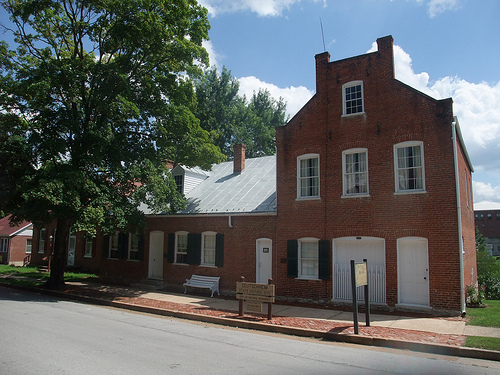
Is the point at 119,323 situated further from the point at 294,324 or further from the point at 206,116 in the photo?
the point at 206,116

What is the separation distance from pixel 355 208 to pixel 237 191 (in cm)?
686

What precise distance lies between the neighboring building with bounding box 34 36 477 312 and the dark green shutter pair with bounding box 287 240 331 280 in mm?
41

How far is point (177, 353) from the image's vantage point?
24.6ft

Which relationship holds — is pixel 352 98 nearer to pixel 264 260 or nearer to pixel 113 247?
pixel 264 260

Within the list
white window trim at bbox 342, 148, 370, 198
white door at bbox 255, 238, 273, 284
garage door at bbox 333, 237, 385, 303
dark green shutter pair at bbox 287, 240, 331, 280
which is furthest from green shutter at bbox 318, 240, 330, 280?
white door at bbox 255, 238, 273, 284

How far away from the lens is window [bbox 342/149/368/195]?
45.1 ft

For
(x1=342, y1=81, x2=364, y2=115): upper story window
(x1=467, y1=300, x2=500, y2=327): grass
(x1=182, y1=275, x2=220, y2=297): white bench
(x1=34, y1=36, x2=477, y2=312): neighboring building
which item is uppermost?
(x1=342, y1=81, x2=364, y2=115): upper story window

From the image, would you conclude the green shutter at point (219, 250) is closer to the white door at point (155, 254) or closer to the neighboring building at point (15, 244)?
the white door at point (155, 254)

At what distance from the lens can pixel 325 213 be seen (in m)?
14.2

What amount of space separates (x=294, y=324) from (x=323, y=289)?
3591 millimetres

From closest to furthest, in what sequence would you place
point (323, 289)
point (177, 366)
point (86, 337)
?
point (177, 366), point (86, 337), point (323, 289)

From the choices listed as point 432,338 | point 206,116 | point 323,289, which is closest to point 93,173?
point 323,289

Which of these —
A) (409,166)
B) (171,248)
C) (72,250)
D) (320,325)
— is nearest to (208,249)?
(171,248)

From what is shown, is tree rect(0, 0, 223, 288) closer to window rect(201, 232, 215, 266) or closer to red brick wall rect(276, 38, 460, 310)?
window rect(201, 232, 215, 266)
